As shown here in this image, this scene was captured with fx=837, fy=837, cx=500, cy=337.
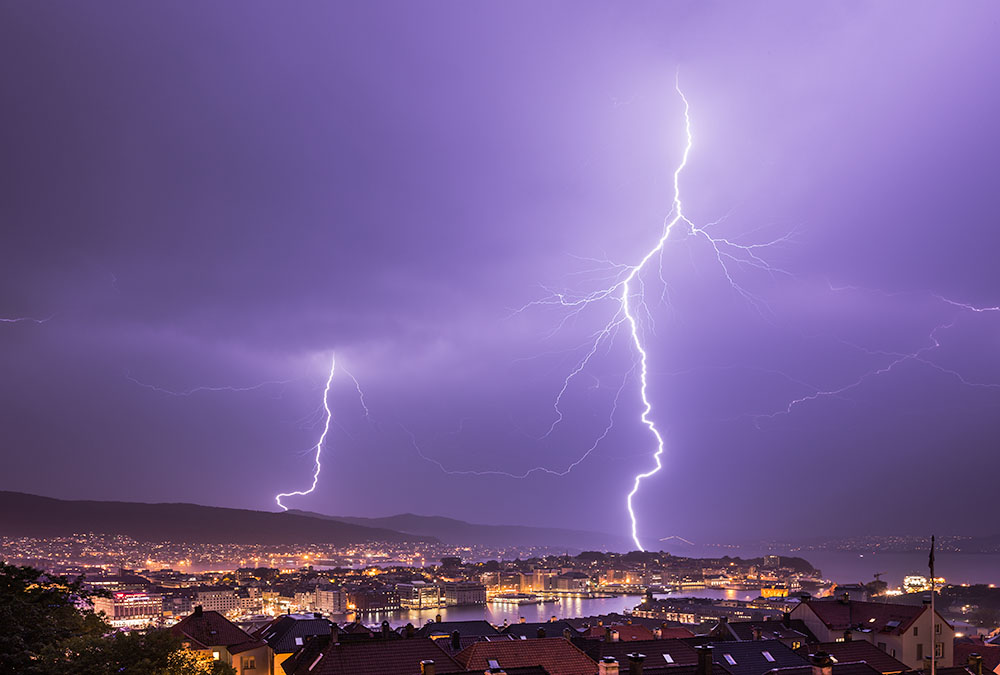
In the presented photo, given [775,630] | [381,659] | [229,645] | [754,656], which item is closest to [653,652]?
[754,656]

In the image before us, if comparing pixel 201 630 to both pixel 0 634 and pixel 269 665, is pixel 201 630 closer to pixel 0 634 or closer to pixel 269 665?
pixel 269 665

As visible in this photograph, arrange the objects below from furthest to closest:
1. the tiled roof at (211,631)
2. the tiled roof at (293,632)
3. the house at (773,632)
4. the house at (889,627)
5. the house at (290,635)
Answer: the tiled roof at (293,632), the house at (290,635), the tiled roof at (211,631), the house at (773,632), the house at (889,627)

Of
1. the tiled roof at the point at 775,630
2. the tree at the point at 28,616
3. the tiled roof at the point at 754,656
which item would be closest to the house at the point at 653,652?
the tiled roof at the point at 754,656

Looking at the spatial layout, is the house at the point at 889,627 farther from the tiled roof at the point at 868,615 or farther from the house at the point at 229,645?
the house at the point at 229,645

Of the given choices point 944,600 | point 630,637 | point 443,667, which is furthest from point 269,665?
point 944,600

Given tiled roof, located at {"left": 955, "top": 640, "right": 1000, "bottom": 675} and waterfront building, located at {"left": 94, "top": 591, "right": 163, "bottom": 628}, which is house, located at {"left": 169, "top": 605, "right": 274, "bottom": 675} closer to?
tiled roof, located at {"left": 955, "top": 640, "right": 1000, "bottom": 675}

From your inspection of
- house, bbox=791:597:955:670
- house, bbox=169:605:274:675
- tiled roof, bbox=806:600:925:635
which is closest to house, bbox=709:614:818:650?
house, bbox=791:597:955:670
